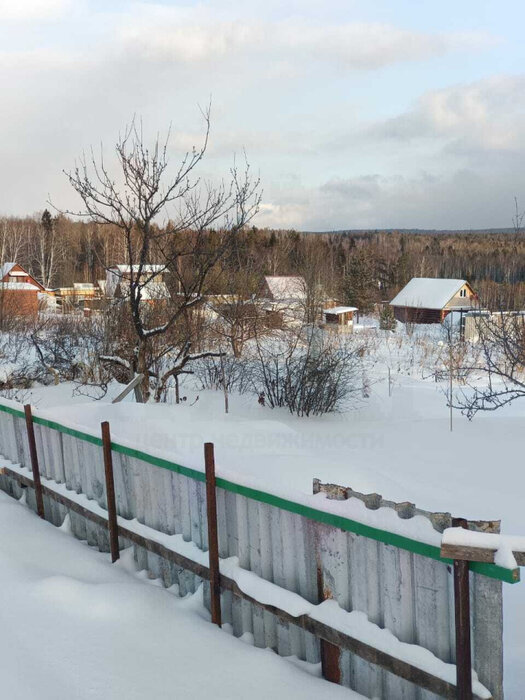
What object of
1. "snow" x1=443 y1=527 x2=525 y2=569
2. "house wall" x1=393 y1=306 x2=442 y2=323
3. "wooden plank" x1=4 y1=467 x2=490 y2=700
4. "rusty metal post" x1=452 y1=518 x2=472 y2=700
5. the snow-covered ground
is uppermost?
"snow" x1=443 y1=527 x2=525 y2=569

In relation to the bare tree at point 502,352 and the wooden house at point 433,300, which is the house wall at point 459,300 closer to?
the wooden house at point 433,300

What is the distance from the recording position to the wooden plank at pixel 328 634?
262 centimetres

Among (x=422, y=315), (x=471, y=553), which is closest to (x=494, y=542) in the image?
(x=471, y=553)

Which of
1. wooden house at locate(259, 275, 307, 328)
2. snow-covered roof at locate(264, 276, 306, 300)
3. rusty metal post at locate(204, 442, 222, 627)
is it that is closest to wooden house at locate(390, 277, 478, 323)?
snow-covered roof at locate(264, 276, 306, 300)

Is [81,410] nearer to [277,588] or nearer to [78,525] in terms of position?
[78,525]

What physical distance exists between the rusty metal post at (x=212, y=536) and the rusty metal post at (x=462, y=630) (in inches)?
63.6

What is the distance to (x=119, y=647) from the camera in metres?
3.32

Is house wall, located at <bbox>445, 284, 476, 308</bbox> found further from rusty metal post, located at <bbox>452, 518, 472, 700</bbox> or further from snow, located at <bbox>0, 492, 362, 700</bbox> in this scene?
rusty metal post, located at <bbox>452, 518, 472, 700</bbox>

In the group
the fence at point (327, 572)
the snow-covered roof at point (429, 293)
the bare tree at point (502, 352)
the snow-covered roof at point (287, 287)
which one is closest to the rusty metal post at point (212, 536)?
the fence at point (327, 572)

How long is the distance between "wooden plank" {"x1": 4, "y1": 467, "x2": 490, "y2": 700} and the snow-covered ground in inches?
26.7

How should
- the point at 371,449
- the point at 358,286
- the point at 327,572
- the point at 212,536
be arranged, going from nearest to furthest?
the point at 327,572
the point at 212,536
the point at 371,449
the point at 358,286

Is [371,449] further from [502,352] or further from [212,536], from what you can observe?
[212,536]

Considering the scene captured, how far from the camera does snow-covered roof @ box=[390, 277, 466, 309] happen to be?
142 ft

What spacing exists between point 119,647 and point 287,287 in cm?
3006
